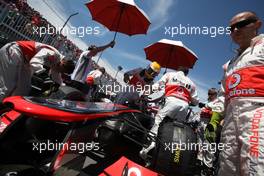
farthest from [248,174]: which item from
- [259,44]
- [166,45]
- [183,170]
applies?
[166,45]

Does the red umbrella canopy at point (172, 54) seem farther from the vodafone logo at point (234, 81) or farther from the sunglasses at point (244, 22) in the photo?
the vodafone logo at point (234, 81)

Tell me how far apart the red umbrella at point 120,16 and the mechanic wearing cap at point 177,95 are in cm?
243

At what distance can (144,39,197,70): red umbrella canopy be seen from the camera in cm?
658

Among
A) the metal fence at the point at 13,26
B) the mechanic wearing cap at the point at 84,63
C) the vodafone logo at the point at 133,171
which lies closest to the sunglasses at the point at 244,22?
the vodafone logo at the point at 133,171

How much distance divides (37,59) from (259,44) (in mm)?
2645

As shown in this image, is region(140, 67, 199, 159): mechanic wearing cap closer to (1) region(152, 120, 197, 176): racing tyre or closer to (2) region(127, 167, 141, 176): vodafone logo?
(1) region(152, 120, 197, 176): racing tyre

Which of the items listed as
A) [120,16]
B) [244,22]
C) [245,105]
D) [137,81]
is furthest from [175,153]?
[120,16]

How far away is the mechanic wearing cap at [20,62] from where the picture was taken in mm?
3121

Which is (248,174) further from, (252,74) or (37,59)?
(37,59)

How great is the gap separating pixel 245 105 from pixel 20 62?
2.91 metres

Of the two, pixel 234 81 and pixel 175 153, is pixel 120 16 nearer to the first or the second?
pixel 234 81

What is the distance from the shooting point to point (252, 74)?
182 centimetres

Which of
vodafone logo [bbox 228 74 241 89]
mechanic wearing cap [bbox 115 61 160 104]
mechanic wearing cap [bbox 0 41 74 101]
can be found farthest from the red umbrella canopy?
vodafone logo [bbox 228 74 241 89]

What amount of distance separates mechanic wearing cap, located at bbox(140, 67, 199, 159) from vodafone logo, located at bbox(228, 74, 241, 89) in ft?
6.01
